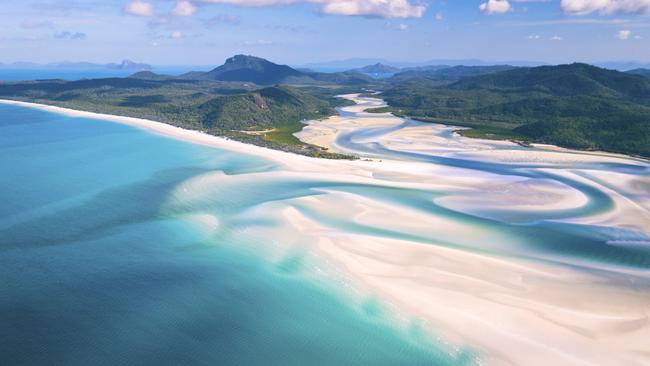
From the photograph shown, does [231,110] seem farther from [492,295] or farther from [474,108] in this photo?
[492,295]

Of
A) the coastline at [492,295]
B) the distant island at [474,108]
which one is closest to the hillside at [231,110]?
the distant island at [474,108]

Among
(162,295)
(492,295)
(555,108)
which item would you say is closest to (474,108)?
(555,108)

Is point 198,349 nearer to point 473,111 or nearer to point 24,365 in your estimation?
point 24,365

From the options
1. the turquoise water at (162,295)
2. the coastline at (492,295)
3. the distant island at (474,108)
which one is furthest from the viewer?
the distant island at (474,108)

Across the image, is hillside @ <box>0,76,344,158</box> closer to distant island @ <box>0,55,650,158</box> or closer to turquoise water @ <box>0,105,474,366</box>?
distant island @ <box>0,55,650,158</box>

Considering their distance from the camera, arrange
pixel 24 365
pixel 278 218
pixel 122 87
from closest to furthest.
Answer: pixel 24 365, pixel 278 218, pixel 122 87

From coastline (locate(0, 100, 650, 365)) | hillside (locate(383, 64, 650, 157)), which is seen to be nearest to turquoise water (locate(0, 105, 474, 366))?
coastline (locate(0, 100, 650, 365))

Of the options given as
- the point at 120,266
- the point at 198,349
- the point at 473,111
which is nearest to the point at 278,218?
the point at 120,266

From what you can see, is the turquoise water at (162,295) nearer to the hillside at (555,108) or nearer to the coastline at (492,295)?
the coastline at (492,295)
